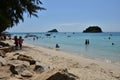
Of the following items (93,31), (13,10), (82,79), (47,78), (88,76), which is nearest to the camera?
(47,78)

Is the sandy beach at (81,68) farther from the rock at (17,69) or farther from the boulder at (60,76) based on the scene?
the rock at (17,69)

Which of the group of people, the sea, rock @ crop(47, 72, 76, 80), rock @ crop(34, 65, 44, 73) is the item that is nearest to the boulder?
rock @ crop(47, 72, 76, 80)

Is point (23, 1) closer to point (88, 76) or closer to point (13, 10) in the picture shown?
point (13, 10)

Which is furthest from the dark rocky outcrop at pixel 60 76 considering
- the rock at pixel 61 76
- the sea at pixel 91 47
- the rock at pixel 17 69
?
the sea at pixel 91 47

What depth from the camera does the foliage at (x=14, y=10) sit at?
69.6 ft

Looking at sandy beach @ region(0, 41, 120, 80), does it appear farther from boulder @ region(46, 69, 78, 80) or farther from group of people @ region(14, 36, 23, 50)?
group of people @ region(14, 36, 23, 50)

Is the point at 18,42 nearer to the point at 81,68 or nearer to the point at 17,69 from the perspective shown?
the point at 81,68

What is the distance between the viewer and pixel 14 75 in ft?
31.5

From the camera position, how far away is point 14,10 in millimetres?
23906

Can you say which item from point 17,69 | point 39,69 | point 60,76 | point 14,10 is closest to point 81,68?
point 39,69

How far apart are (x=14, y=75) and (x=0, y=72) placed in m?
0.77

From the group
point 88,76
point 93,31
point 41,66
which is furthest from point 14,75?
point 93,31

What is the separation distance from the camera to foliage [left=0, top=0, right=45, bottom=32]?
21.2 m

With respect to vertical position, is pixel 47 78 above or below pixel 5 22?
below
